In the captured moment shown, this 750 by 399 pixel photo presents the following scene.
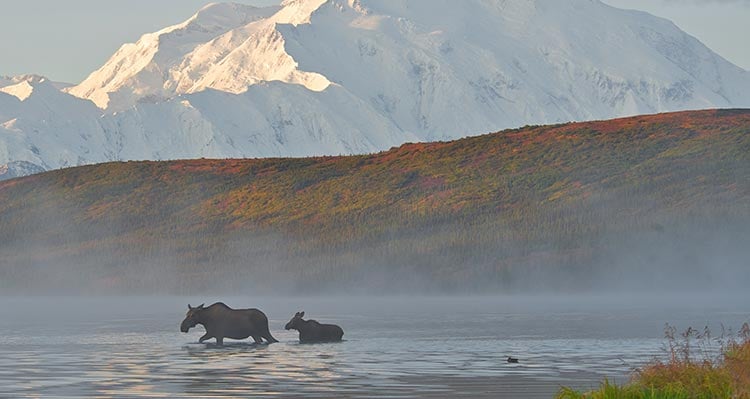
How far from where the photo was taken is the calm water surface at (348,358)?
154 ft

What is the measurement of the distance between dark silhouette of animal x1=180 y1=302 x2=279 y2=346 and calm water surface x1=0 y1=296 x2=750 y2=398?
1.00 metres

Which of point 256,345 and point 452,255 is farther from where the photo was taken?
point 452,255

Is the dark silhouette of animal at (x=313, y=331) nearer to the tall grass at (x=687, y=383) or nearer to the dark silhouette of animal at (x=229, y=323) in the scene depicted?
the dark silhouette of animal at (x=229, y=323)

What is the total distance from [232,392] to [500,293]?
139 meters

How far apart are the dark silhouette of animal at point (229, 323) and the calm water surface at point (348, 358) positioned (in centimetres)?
100

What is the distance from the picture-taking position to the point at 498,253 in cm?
19500

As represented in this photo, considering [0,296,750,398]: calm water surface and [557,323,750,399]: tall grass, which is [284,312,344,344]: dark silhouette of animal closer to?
[0,296,750,398]: calm water surface

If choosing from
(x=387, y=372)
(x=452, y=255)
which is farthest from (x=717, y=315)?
(x=452, y=255)

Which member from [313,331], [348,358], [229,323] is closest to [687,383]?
[348,358]

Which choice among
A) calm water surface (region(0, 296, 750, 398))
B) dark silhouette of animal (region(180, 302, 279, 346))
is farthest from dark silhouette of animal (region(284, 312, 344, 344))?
dark silhouette of animal (region(180, 302, 279, 346))

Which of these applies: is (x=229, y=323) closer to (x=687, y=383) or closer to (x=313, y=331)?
(x=313, y=331)

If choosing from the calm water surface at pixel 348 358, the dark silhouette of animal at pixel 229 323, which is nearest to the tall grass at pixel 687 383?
the calm water surface at pixel 348 358

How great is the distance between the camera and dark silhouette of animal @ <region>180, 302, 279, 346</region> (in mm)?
68688

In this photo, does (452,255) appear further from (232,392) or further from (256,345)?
(232,392)
